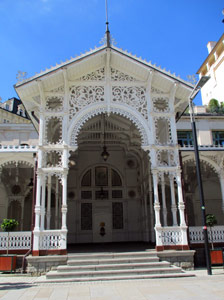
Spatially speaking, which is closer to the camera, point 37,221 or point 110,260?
point 110,260

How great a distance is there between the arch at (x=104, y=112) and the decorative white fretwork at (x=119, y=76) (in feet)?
4.38

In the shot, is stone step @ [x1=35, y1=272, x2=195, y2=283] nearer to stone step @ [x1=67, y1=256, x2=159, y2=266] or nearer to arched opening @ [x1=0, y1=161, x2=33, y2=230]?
stone step @ [x1=67, y1=256, x2=159, y2=266]

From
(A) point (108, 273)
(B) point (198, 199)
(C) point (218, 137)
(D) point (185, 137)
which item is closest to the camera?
(A) point (108, 273)

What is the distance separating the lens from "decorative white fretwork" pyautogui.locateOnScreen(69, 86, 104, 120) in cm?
1258

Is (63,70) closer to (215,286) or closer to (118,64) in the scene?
(118,64)

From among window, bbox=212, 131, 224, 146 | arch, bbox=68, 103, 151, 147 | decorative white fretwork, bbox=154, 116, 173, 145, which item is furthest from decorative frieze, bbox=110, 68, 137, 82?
window, bbox=212, 131, 224, 146

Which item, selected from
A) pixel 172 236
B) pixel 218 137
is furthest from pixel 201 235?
pixel 218 137

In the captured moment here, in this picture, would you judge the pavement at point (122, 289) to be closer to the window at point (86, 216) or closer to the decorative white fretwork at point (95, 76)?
the decorative white fretwork at point (95, 76)

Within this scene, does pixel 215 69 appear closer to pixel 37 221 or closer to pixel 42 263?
pixel 37 221

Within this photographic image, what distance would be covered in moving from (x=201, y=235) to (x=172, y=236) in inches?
64.1

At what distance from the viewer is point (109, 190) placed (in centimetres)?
1905

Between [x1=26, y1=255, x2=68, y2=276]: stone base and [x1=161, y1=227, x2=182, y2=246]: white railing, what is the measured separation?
405cm

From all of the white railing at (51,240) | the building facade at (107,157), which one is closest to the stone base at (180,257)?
the building facade at (107,157)

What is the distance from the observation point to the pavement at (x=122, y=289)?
7.03 m
